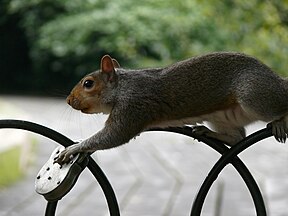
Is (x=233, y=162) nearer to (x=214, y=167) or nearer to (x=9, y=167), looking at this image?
(x=214, y=167)

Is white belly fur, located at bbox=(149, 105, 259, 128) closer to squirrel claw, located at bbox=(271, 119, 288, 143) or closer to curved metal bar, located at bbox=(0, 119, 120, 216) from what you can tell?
squirrel claw, located at bbox=(271, 119, 288, 143)

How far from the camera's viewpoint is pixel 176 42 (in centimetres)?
813

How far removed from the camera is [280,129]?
1.20 metres

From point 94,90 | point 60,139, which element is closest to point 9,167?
point 94,90

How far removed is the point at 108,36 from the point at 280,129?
9.09 m

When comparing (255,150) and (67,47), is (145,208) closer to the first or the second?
(255,150)

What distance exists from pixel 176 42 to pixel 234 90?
6.94 m

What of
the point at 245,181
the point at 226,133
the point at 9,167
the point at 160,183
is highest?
the point at 9,167

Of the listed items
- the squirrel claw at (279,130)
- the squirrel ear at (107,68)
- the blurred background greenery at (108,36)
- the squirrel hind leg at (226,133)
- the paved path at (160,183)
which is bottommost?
the squirrel claw at (279,130)

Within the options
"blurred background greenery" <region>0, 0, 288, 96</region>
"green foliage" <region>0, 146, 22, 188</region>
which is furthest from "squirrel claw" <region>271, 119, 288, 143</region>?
"blurred background greenery" <region>0, 0, 288, 96</region>

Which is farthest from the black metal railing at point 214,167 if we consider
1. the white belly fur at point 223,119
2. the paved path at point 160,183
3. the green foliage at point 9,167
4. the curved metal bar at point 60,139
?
the green foliage at point 9,167

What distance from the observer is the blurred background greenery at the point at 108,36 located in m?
5.76

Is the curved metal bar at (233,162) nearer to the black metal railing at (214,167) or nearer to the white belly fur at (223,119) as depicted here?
the black metal railing at (214,167)

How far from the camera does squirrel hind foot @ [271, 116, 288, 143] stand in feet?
3.84
